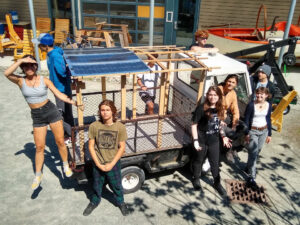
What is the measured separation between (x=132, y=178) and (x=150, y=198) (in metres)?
0.46

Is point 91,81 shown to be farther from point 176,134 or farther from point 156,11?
point 176,134

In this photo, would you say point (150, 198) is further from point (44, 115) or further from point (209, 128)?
point (44, 115)

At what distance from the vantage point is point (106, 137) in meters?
3.81

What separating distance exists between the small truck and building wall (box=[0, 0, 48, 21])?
935 cm

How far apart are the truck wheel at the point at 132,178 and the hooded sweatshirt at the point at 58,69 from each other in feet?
6.00

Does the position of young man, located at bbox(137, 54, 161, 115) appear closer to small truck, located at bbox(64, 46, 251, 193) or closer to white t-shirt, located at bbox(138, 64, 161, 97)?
white t-shirt, located at bbox(138, 64, 161, 97)

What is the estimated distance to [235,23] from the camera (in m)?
12.1

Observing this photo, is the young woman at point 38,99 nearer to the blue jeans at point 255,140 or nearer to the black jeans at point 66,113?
the black jeans at point 66,113

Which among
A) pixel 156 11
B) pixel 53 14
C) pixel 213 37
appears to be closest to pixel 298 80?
pixel 213 37

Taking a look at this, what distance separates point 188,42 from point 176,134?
8.13 m

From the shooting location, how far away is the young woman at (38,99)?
3854 millimetres

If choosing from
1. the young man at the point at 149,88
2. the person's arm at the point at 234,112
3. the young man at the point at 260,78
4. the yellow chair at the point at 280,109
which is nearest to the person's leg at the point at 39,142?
the young man at the point at 149,88

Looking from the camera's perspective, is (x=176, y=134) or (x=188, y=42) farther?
(x=188, y=42)

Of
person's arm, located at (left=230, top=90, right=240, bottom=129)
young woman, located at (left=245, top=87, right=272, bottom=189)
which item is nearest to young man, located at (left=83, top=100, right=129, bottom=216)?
person's arm, located at (left=230, top=90, right=240, bottom=129)
